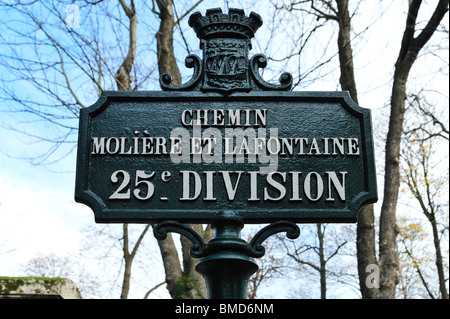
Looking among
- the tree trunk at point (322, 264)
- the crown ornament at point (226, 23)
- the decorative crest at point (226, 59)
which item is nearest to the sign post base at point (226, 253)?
the decorative crest at point (226, 59)

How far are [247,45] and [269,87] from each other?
0.23 metres

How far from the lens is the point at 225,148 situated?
2.64 meters

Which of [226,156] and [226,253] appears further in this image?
[226,156]

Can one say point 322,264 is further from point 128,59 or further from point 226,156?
point 226,156

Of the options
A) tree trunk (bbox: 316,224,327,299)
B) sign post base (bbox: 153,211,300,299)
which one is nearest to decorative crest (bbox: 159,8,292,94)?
sign post base (bbox: 153,211,300,299)

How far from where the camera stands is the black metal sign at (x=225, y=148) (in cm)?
252

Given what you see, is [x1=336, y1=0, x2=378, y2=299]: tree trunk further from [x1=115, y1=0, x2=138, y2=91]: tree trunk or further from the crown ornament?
the crown ornament

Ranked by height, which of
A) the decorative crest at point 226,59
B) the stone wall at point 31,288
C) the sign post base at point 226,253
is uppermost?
the decorative crest at point 226,59

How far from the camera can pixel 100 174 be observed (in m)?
2.59

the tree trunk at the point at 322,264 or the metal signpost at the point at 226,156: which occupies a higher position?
the tree trunk at the point at 322,264

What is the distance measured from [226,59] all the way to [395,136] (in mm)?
7763

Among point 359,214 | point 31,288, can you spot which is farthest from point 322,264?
point 31,288

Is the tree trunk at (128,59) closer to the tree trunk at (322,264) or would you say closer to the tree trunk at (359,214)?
the tree trunk at (359,214)

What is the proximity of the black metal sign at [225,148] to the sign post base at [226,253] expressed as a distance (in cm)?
5
